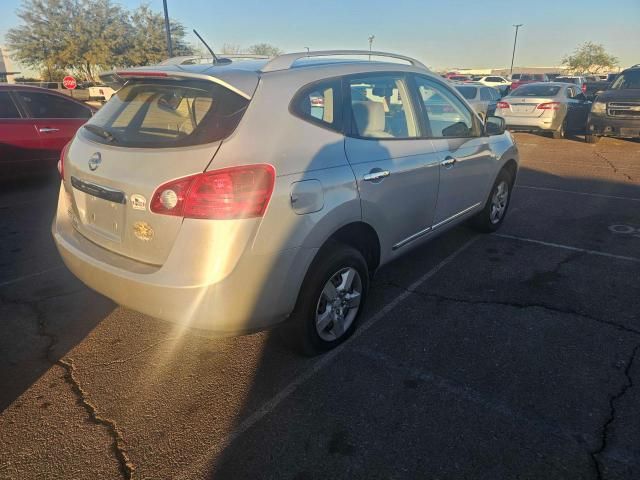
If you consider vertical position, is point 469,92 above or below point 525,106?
above

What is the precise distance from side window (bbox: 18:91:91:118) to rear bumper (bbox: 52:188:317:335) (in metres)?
5.52

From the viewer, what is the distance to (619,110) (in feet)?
35.2

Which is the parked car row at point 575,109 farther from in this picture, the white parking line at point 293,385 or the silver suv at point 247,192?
the silver suv at point 247,192

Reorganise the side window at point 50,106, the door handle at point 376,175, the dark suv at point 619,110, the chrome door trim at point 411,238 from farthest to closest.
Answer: the dark suv at point 619,110
the side window at point 50,106
the chrome door trim at point 411,238
the door handle at point 376,175

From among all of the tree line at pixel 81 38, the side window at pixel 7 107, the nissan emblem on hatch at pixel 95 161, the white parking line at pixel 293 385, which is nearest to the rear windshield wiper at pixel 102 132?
the nissan emblem on hatch at pixel 95 161

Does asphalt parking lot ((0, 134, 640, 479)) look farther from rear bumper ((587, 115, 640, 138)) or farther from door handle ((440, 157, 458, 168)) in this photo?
rear bumper ((587, 115, 640, 138))

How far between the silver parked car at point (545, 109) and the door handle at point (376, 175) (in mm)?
10352

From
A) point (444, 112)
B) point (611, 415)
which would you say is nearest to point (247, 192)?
point (611, 415)

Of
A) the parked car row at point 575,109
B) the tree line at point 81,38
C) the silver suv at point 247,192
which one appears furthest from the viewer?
the tree line at point 81,38

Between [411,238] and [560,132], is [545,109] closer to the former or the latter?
[560,132]

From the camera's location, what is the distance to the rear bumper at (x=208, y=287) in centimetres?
218

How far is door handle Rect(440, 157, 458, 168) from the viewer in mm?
3612

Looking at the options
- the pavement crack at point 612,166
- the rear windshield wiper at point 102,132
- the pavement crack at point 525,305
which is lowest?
the pavement crack at point 525,305

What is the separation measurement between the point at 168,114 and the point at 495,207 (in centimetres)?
365
